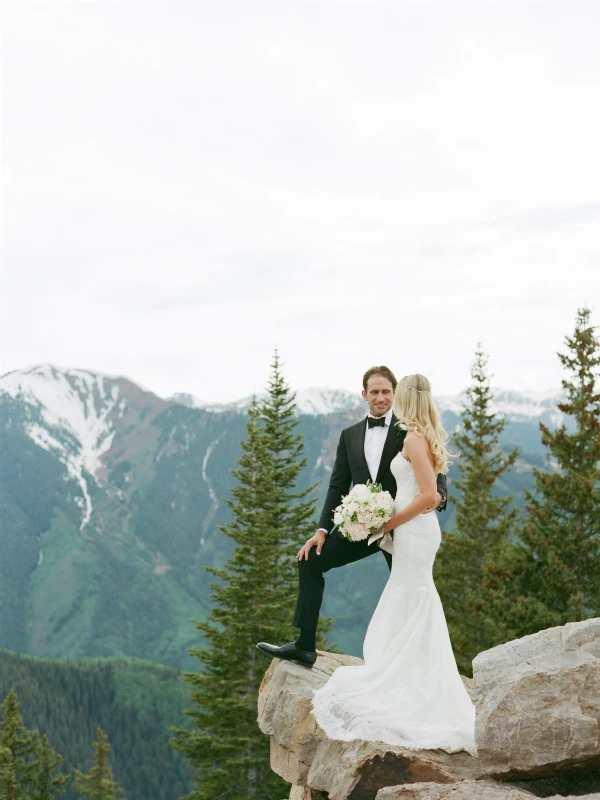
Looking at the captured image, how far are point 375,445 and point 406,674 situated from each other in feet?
7.82

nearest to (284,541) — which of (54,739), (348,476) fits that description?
(348,476)

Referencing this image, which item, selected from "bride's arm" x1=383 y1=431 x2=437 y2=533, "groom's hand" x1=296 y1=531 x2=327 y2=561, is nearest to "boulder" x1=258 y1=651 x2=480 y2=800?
"groom's hand" x1=296 y1=531 x2=327 y2=561

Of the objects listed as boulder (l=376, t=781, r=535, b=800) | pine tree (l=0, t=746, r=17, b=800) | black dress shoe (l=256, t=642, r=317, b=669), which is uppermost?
black dress shoe (l=256, t=642, r=317, b=669)

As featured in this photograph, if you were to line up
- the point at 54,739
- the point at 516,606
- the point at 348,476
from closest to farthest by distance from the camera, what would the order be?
1. the point at 348,476
2. the point at 516,606
3. the point at 54,739

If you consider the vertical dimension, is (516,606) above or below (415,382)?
below

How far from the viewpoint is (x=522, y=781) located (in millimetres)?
6598

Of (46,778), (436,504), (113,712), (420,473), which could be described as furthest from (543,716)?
(113,712)

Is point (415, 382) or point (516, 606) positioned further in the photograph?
point (516, 606)

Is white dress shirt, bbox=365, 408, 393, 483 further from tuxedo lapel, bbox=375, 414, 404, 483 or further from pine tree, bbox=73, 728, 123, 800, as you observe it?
pine tree, bbox=73, 728, 123, 800

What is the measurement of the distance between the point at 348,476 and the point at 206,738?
19.3 m

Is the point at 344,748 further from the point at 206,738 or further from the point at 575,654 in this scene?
the point at 206,738

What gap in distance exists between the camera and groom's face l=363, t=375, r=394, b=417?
7.88 metres

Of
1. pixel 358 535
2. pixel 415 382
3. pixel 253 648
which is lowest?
pixel 253 648

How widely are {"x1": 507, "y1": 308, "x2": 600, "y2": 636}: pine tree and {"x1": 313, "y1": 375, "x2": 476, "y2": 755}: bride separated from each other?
13714mm
